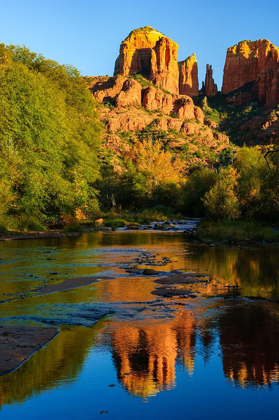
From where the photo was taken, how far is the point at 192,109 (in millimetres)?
154250

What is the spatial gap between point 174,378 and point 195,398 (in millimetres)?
674

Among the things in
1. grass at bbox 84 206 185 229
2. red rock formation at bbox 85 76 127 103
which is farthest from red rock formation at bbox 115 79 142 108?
grass at bbox 84 206 185 229

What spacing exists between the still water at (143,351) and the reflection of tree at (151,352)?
0.06 ft

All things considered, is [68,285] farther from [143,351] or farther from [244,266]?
[244,266]

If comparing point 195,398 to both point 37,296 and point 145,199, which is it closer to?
point 37,296

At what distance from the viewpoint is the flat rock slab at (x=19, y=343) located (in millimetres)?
6758

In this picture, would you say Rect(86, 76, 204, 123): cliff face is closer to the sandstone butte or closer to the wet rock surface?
the sandstone butte

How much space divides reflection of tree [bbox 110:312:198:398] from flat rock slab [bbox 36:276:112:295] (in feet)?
12.5

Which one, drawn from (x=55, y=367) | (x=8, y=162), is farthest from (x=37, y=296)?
(x=8, y=162)

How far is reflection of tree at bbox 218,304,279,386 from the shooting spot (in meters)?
6.47

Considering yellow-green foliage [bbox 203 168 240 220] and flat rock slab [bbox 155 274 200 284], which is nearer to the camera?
flat rock slab [bbox 155 274 200 284]

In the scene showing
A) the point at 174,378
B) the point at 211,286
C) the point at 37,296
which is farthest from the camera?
the point at 211,286

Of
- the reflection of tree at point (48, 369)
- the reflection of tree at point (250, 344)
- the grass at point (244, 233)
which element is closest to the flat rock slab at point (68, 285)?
the reflection of tree at point (48, 369)

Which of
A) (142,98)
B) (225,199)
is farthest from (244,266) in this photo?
(142,98)
